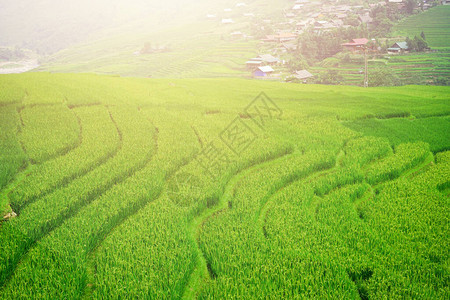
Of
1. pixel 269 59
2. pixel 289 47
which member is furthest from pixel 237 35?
A: pixel 289 47

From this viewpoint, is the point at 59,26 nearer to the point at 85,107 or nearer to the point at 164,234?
the point at 85,107

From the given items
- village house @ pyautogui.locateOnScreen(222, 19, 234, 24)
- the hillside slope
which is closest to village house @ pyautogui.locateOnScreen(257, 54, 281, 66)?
the hillside slope

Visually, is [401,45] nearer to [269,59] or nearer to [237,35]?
[269,59]

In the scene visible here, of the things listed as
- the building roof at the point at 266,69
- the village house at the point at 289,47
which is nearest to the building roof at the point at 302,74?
the building roof at the point at 266,69

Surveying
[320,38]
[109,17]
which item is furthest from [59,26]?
[320,38]

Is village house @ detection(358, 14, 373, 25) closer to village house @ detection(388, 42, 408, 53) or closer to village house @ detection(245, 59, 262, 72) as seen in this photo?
village house @ detection(388, 42, 408, 53)

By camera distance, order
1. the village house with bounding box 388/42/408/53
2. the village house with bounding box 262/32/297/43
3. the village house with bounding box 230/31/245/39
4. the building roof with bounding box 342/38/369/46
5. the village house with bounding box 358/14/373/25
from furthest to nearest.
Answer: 1. the village house with bounding box 230/31/245/39
2. the village house with bounding box 262/32/297/43
3. the village house with bounding box 358/14/373/25
4. the building roof with bounding box 342/38/369/46
5. the village house with bounding box 388/42/408/53
